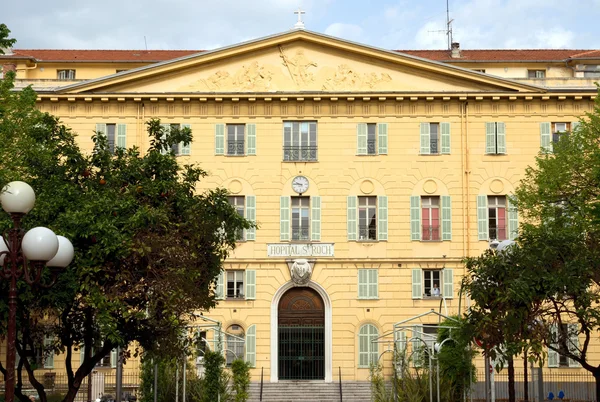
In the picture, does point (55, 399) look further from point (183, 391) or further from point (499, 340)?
point (499, 340)

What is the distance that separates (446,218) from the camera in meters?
45.3

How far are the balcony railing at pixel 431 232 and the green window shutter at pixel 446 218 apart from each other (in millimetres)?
312

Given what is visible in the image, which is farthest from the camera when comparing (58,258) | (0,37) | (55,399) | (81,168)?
(55,399)

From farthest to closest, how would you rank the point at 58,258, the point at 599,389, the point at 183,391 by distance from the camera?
the point at 183,391
the point at 599,389
the point at 58,258

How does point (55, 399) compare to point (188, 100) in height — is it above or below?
below

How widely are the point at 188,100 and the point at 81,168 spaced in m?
23.2

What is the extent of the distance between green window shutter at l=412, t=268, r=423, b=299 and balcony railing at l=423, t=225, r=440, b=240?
1457 mm

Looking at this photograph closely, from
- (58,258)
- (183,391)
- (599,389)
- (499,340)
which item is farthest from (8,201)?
(183,391)

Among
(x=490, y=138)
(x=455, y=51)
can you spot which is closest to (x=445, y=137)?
(x=490, y=138)

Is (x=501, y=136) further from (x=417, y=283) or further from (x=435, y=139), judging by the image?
(x=417, y=283)

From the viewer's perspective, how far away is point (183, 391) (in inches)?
1305

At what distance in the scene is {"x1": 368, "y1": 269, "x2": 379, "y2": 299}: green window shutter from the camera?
148 feet

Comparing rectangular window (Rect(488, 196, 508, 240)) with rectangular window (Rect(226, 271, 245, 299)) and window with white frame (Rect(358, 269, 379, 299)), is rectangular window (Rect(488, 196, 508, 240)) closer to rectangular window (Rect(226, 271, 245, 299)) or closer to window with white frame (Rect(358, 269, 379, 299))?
window with white frame (Rect(358, 269, 379, 299))

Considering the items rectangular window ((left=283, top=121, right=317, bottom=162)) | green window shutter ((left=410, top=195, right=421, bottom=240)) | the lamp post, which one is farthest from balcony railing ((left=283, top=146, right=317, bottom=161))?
the lamp post
